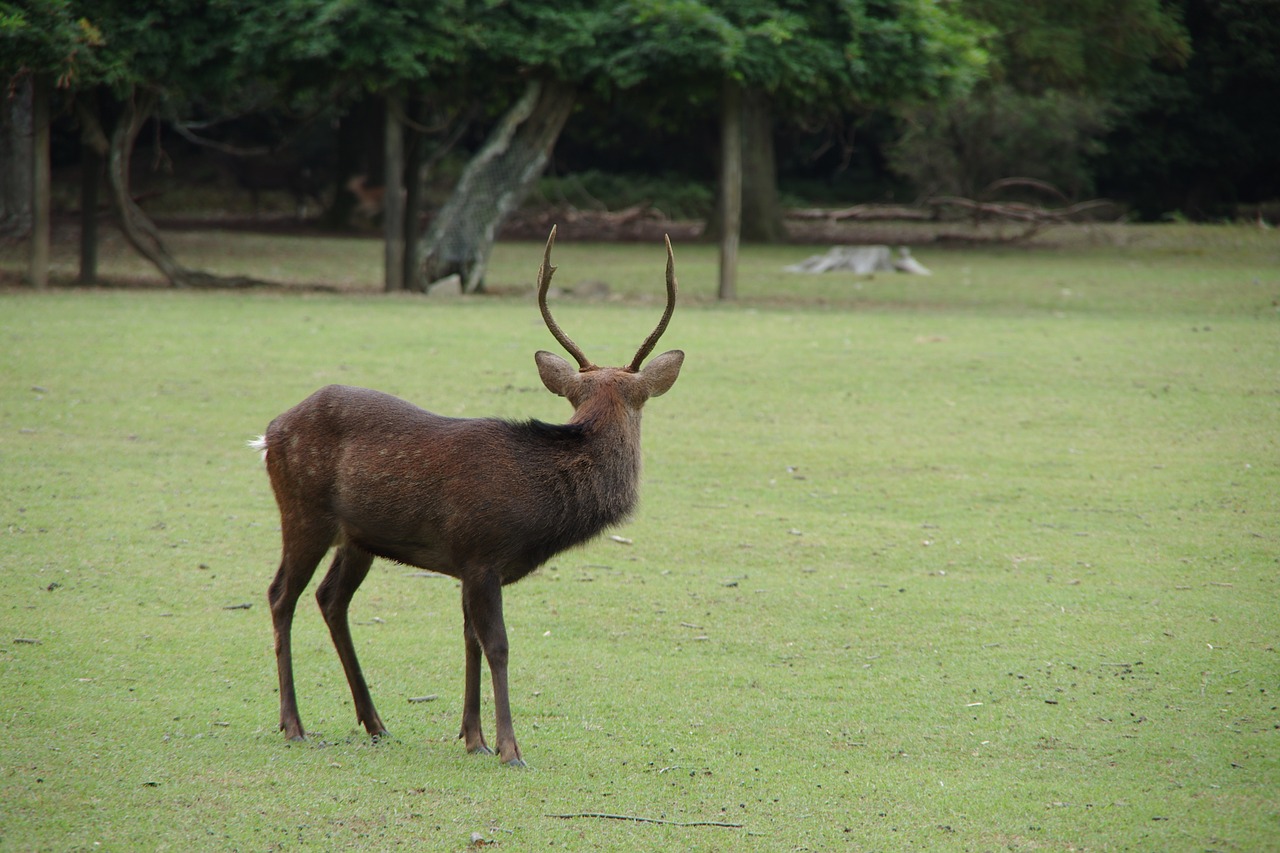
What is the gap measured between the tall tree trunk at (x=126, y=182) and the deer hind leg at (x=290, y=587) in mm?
13302

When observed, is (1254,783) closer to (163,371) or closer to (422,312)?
(163,371)

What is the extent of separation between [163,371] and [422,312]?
416 cm

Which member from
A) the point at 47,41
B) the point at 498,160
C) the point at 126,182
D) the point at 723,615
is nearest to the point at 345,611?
the point at 723,615

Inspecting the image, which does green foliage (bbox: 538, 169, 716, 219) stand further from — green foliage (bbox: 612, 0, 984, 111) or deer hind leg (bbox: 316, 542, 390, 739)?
deer hind leg (bbox: 316, 542, 390, 739)

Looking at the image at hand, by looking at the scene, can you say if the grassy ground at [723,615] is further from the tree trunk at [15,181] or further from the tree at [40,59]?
the tree trunk at [15,181]

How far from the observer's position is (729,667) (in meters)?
5.21

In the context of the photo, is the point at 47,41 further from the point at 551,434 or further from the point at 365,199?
the point at 365,199

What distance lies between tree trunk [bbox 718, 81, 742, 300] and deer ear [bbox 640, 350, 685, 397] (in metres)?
12.5

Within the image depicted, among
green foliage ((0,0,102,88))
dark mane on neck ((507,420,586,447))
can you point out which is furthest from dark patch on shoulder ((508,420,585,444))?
green foliage ((0,0,102,88))

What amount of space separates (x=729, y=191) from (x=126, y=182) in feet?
25.0

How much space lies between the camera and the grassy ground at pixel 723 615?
12.5ft

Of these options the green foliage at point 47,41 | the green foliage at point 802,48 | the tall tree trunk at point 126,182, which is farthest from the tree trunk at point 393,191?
the green foliage at point 47,41

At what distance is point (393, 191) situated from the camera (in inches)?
659

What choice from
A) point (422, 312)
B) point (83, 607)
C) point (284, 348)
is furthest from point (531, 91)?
point (83, 607)
